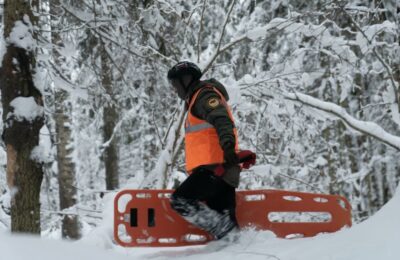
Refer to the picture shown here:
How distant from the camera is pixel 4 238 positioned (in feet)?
9.62

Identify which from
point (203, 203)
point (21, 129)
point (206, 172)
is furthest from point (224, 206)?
point (21, 129)

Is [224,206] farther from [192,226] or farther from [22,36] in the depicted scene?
[22,36]

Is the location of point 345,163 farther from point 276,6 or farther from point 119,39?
point 119,39

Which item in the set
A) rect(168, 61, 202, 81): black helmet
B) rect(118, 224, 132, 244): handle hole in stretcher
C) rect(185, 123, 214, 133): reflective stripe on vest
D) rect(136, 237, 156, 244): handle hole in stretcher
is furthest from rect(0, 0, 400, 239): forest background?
rect(185, 123, 214, 133): reflective stripe on vest

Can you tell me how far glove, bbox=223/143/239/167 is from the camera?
4.06 m

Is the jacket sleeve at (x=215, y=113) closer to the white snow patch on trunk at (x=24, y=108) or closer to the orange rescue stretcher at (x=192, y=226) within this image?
the orange rescue stretcher at (x=192, y=226)

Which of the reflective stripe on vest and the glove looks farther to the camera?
the reflective stripe on vest

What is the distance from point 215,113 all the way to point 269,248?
1.21 meters

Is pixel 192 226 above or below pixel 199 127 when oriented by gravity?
below

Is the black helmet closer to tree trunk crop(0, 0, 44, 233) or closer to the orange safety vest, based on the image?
the orange safety vest

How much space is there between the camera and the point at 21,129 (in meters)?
4.11

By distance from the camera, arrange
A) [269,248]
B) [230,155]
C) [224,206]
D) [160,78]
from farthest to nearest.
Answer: [160,78] < [224,206] < [230,155] < [269,248]

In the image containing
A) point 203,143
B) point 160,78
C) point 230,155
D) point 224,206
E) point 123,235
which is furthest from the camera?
point 160,78

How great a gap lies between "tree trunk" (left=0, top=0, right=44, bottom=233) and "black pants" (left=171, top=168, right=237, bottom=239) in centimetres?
125
